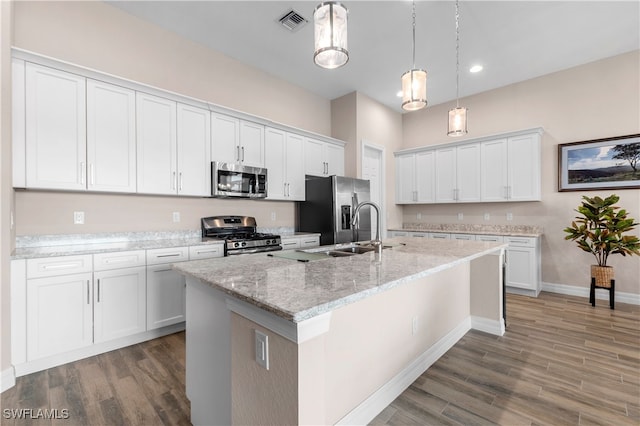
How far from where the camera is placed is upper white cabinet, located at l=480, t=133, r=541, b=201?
434cm

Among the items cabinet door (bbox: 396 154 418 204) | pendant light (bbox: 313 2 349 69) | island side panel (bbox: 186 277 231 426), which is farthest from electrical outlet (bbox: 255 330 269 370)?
cabinet door (bbox: 396 154 418 204)

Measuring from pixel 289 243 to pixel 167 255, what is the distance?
5.29 feet

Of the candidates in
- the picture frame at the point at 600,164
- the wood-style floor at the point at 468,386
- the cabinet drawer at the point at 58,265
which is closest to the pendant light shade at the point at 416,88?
the wood-style floor at the point at 468,386

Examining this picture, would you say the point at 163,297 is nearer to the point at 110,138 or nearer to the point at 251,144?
the point at 110,138

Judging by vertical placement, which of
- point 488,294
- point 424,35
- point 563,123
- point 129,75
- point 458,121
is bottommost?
point 488,294

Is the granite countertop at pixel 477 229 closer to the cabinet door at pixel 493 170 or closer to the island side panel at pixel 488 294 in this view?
the cabinet door at pixel 493 170

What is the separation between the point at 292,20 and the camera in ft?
10.6

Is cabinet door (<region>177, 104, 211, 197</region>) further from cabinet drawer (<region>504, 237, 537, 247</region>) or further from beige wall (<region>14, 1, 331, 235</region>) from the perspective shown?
cabinet drawer (<region>504, 237, 537, 247</region>)

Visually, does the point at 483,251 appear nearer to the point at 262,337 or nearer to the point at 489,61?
the point at 262,337

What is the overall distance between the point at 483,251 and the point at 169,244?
2873 mm

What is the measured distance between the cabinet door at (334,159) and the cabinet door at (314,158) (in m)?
0.11

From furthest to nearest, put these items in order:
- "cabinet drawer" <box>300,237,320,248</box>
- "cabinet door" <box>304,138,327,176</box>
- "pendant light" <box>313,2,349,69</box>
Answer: "cabinet door" <box>304,138,327,176</box> < "cabinet drawer" <box>300,237,320,248</box> < "pendant light" <box>313,2,349,69</box>

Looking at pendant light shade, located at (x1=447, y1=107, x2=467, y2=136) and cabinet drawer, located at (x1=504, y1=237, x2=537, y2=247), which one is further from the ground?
pendant light shade, located at (x1=447, y1=107, x2=467, y2=136)

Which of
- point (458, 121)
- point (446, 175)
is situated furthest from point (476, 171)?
point (458, 121)
